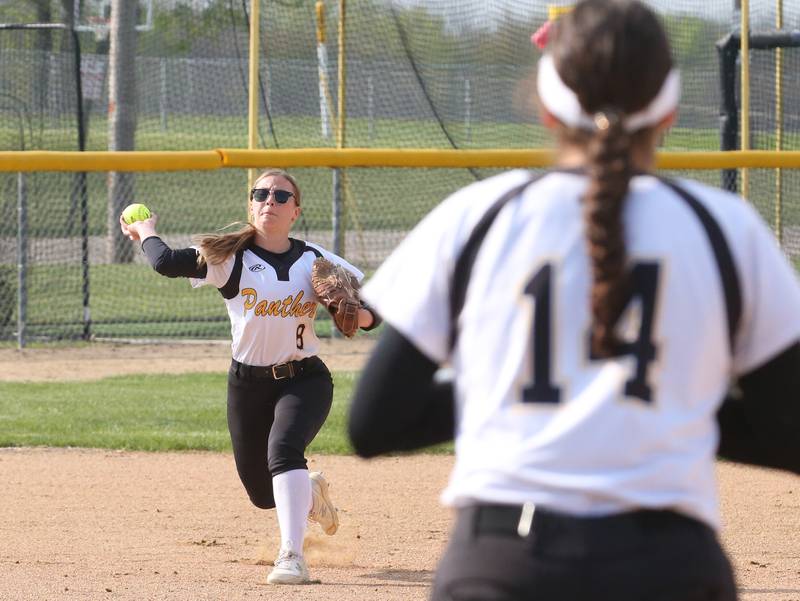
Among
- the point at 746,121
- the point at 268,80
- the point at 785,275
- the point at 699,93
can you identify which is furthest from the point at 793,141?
the point at 785,275

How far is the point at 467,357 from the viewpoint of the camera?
1.88 metres

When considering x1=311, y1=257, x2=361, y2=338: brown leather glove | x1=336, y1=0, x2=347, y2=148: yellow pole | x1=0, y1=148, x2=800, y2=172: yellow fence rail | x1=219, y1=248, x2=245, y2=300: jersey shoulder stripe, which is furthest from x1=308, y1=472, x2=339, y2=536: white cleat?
x1=336, y1=0, x2=347, y2=148: yellow pole

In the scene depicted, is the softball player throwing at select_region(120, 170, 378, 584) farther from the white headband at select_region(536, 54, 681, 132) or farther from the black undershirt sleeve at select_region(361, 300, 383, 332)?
the white headband at select_region(536, 54, 681, 132)

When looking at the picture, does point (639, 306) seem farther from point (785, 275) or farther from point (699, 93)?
point (699, 93)

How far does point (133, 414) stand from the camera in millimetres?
9812

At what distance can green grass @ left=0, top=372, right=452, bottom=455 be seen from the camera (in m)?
8.95

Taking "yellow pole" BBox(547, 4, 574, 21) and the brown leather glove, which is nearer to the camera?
"yellow pole" BBox(547, 4, 574, 21)

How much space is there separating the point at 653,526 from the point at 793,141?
1354cm

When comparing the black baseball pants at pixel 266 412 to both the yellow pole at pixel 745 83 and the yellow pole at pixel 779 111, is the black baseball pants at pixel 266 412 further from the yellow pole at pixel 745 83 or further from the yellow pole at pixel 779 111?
the yellow pole at pixel 779 111

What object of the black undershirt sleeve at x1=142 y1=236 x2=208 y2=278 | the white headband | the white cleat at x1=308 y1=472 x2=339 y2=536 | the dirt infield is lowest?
the dirt infield

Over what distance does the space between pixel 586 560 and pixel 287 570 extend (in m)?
3.84

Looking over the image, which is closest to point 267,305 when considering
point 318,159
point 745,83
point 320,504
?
point 320,504

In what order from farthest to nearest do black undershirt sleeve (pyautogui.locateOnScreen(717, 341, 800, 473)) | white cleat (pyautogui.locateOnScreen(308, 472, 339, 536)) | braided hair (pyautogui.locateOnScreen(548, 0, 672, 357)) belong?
white cleat (pyautogui.locateOnScreen(308, 472, 339, 536))
black undershirt sleeve (pyautogui.locateOnScreen(717, 341, 800, 473))
braided hair (pyautogui.locateOnScreen(548, 0, 672, 357))

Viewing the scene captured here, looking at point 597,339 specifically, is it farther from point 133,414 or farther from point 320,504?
point 133,414
